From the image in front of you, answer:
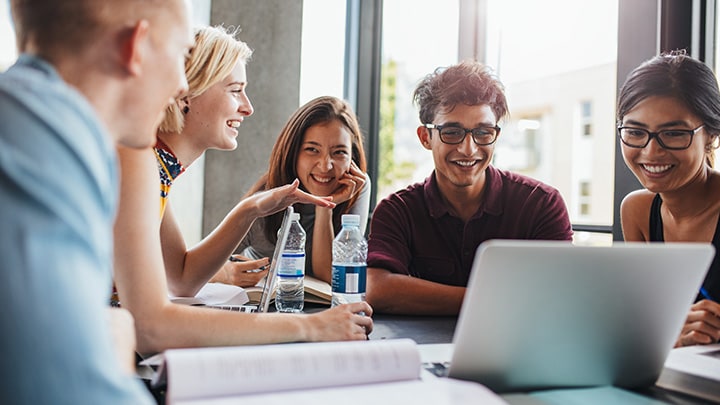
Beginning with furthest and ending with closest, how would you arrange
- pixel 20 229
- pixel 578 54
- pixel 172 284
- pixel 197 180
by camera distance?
pixel 578 54, pixel 197 180, pixel 172 284, pixel 20 229

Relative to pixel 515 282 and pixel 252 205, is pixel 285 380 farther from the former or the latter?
pixel 252 205

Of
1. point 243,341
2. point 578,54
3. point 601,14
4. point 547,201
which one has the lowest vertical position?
point 243,341

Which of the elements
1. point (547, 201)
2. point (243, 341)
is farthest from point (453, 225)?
point (243, 341)

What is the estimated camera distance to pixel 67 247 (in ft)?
1.33

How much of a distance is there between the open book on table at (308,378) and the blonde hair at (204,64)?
0.95 meters

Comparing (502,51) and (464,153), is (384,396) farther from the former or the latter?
(502,51)

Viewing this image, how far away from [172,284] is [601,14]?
195 centimetres

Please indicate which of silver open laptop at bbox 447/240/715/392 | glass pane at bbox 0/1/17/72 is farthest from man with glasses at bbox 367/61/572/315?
glass pane at bbox 0/1/17/72

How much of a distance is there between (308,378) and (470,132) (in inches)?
46.8

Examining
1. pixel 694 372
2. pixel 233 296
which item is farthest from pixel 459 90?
pixel 694 372

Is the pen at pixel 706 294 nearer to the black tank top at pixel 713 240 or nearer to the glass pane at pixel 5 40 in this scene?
the black tank top at pixel 713 240

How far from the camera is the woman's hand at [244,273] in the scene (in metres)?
1.65

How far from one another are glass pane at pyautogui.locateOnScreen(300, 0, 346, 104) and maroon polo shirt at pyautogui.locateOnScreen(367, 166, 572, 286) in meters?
2.19

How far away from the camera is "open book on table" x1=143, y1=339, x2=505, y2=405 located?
574 mm
